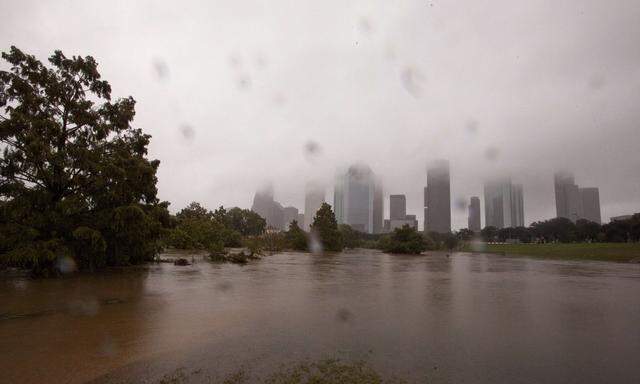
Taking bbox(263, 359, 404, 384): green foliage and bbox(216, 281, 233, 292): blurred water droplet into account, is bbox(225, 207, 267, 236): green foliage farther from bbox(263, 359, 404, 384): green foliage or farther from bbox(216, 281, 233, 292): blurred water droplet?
bbox(263, 359, 404, 384): green foliage

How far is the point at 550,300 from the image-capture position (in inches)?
496

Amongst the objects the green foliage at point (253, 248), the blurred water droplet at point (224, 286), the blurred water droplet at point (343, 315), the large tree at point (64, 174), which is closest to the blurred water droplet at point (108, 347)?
the blurred water droplet at point (343, 315)

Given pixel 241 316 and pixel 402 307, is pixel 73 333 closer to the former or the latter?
pixel 241 316

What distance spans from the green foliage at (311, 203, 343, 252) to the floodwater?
6547cm

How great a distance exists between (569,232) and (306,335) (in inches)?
4820

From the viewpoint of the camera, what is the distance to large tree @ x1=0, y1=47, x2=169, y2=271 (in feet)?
49.9

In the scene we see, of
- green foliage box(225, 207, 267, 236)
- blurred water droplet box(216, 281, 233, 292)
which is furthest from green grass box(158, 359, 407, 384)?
green foliage box(225, 207, 267, 236)

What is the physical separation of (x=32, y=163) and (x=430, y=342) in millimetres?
18080

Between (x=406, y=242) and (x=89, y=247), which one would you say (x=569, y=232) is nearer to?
(x=406, y=242)

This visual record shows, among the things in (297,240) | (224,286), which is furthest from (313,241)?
(224,286)

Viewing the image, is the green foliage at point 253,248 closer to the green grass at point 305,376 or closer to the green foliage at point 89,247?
the green foliage at point 89,247

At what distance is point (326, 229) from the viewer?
78.2 metres

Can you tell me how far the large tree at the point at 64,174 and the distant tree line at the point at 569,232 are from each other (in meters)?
95.1

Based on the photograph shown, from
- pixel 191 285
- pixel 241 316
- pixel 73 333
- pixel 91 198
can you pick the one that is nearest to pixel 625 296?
pixel 241 316
